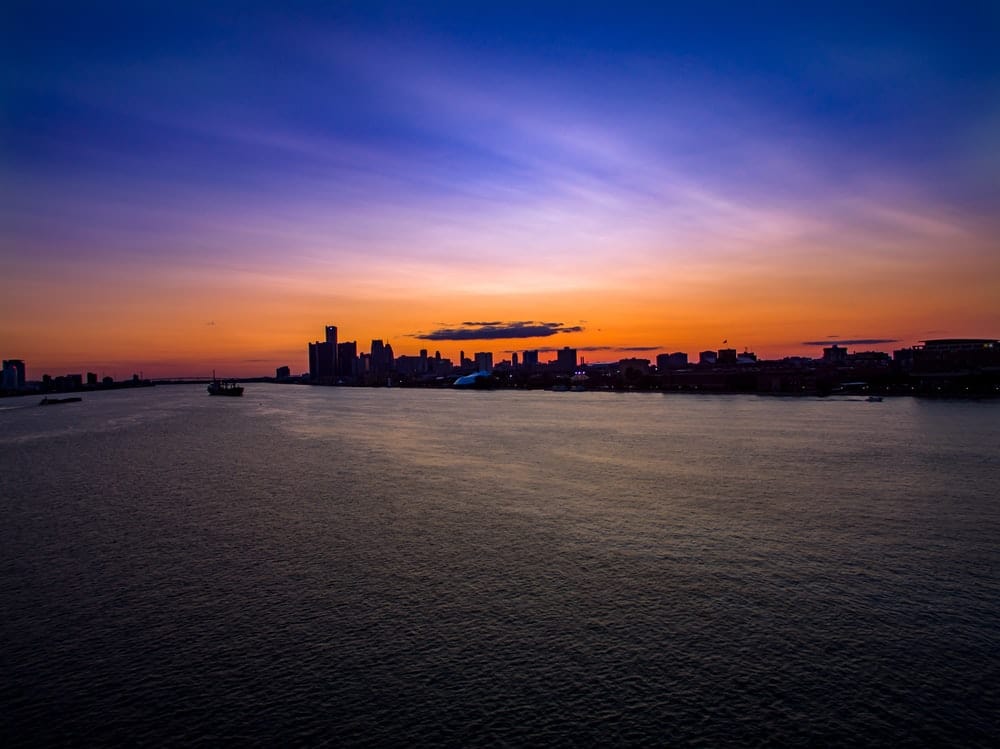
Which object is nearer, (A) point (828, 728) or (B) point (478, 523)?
(A) point (828, 728)

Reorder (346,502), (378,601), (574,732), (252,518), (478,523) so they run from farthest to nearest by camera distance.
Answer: (346,502)
(252,518)
(478,523)
(378,601)
(574,732)

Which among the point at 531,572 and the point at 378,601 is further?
the point at 531,572

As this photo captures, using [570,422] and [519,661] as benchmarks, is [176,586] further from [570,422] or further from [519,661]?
[570,422]

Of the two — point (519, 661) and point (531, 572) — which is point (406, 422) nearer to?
point (531, 572)

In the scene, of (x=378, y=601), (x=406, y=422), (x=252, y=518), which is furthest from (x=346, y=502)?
(x=406, y=422)

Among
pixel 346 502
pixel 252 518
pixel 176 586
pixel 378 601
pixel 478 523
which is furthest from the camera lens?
pixel 346 502

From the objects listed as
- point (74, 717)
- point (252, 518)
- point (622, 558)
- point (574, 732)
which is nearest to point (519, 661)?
point (574, 732)

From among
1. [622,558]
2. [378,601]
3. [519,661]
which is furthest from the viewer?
[622,558]

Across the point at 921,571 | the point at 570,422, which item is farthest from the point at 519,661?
the point at 570,422

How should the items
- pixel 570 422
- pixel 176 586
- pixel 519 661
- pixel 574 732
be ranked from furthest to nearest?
pixel 570 422 < pixel 176 586 < pixel 519 661 < pixel 574 732
